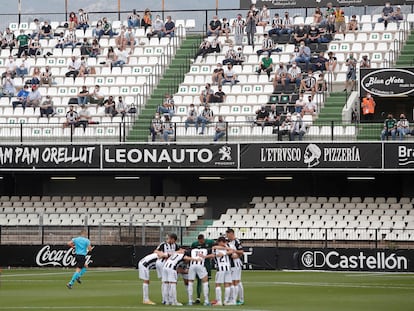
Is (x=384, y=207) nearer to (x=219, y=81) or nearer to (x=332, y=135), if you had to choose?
(x=332, y=135)

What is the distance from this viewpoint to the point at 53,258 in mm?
39781

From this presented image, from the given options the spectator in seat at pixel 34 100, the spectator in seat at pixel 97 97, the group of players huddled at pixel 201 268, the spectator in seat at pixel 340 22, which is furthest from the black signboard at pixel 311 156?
the group of players huddled at pixel 201 268

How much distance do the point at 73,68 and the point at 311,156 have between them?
1348 cm

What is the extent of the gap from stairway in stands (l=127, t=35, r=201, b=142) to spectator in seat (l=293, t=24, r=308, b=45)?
4.77 m

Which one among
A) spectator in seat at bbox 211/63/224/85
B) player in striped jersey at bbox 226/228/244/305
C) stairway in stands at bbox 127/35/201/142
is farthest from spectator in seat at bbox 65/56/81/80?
player in striped jersey at bbox 226/228/244/305

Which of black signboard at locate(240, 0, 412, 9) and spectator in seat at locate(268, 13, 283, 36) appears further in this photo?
black signboard at locate(240, 0, 412, 9)

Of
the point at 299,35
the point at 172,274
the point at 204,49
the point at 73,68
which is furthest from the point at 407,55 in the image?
the point at 172,274

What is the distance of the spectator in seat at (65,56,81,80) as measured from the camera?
50.5m

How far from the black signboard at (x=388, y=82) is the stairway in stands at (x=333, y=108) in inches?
67.0

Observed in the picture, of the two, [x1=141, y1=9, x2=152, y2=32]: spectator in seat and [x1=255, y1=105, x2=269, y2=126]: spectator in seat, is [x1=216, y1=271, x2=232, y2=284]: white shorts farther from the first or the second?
[x1=141, y1=9, x2=152, y2=32]: spectator in seat

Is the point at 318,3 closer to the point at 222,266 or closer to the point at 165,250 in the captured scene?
the point at 165,250

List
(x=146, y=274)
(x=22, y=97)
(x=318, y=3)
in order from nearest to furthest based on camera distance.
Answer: (x=146, y=274) < (x=22, y=97) < (x=318, y=3)

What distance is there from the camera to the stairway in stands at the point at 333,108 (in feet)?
145

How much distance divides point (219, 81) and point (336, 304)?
2309 cm
